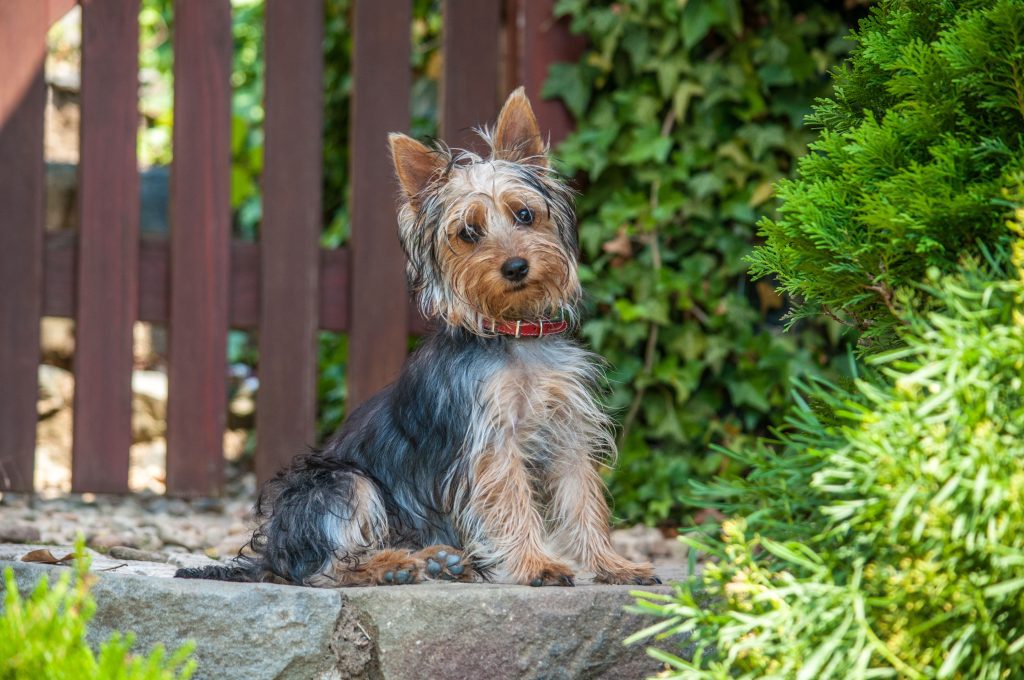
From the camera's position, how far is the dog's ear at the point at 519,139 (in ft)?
14.9

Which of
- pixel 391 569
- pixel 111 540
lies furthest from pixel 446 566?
pixel 111 540

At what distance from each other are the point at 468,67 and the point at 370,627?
3601 mm

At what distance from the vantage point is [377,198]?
640cm

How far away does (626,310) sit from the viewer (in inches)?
249

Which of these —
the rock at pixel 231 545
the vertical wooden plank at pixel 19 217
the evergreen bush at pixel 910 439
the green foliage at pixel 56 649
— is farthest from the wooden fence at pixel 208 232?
the green foliage at pixel 56 649

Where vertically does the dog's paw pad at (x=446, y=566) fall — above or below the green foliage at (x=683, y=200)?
below

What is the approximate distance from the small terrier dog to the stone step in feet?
0.95

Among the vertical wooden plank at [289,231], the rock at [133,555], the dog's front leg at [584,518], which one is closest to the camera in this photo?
the dog's front leg at [584,518]

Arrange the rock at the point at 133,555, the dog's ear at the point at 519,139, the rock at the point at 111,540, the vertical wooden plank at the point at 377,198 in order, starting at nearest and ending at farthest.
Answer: the dog's ear at the point at 519,139
the rock at the point at 133,555
the rock at the point at 111,540
the vertical wooden plank at the point at 377,198

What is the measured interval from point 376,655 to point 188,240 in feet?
10.1

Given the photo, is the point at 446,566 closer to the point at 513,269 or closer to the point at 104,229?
the point at 513,269

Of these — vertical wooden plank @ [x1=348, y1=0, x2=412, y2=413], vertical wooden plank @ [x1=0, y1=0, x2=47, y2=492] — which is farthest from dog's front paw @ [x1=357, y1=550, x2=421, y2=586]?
vertical wooden plank @ [x1=0, y1=0, x2=47, y2=492]

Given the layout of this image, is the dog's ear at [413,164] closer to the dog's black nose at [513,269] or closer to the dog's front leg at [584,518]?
the dog's black nose at [513,269]

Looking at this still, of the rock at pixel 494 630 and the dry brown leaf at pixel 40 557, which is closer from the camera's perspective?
the rock at pixel 494 630
